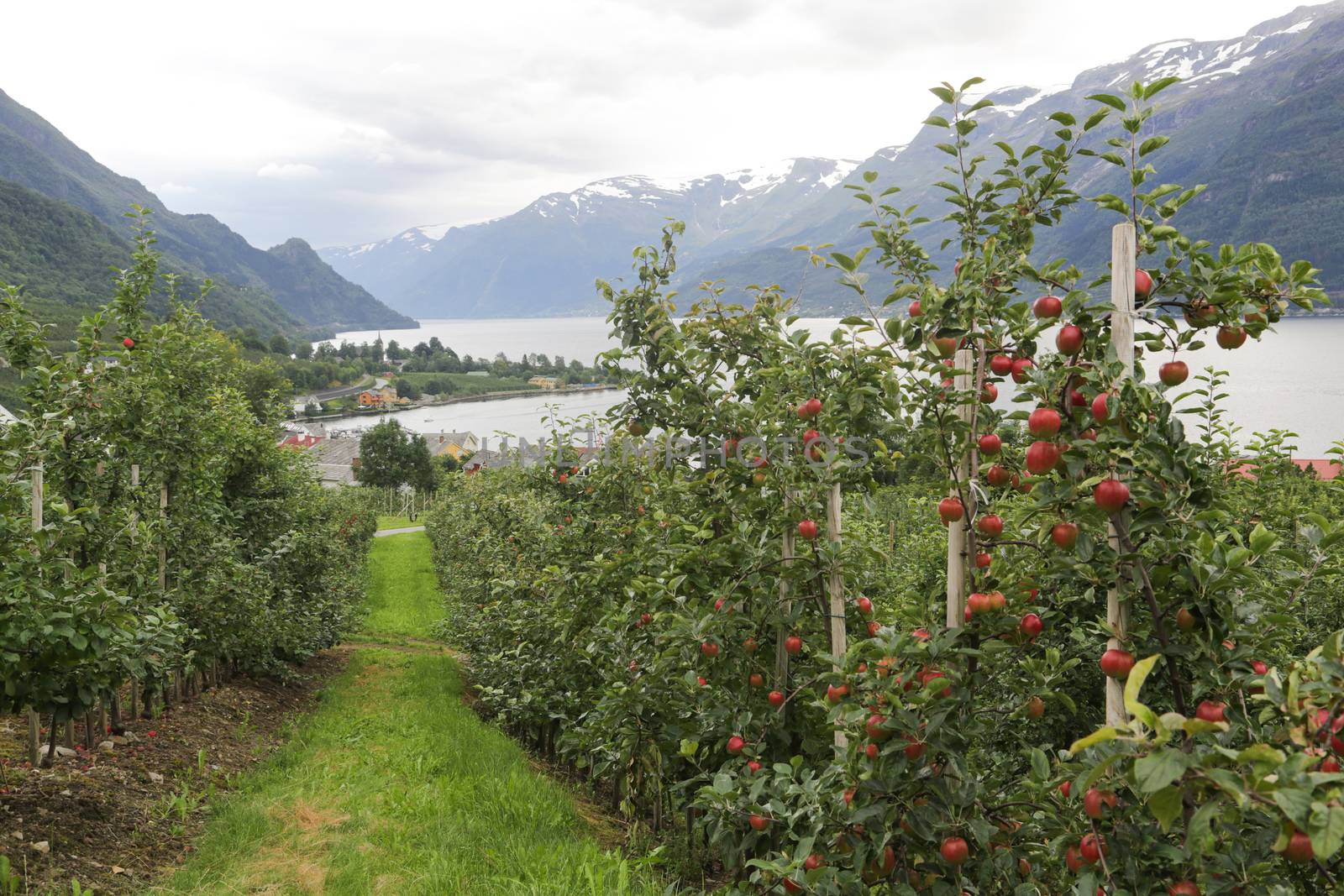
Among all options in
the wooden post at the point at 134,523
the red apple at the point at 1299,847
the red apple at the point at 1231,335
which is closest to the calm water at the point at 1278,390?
the red apple at the point at 1231,335

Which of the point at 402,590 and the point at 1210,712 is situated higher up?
the point at 1210,712

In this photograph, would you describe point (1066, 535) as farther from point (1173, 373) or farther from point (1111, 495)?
point (1173, 373)

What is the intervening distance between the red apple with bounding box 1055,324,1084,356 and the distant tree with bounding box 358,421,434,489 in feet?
146

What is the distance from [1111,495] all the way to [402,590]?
72.3 ft

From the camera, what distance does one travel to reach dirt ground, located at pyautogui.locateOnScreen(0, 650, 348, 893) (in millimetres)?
4059

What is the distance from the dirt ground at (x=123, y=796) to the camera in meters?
4.06

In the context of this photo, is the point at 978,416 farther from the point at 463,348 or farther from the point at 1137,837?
the point at 463,348

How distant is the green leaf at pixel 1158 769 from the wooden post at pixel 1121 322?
67 centimetres

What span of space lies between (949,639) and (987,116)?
663ft

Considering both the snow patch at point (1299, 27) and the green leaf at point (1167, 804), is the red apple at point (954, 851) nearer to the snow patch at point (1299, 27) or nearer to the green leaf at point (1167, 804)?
the green leaf at point (1167, 804)

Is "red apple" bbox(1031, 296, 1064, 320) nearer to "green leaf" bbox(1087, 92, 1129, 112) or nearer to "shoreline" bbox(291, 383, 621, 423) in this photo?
"green leaf" bbox(1087, 92, 1129, 112)

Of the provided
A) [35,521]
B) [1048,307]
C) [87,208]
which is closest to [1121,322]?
[1048,307]

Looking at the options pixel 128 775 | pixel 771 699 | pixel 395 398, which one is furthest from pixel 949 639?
pixel 395 398

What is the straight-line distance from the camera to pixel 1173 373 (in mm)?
2088
